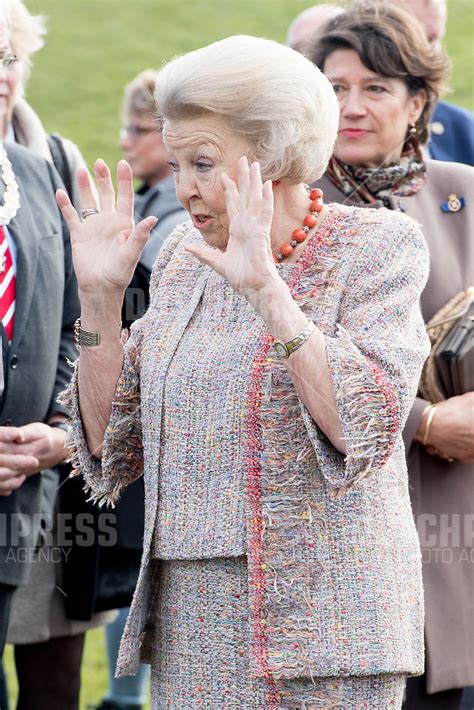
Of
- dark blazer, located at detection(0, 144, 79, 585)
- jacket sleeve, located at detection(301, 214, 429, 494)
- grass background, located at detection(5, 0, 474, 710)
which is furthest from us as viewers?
grass background, located at detection(5, 0, 474, 710)

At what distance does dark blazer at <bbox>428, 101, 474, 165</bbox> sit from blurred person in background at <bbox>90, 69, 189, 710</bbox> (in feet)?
3.10

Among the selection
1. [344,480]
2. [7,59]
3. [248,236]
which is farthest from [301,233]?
[7,59]

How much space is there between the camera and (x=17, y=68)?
3.74m

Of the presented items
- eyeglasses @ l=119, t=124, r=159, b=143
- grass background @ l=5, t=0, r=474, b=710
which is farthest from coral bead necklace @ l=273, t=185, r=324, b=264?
grass background @ l=5, t=0, r=474, b=710

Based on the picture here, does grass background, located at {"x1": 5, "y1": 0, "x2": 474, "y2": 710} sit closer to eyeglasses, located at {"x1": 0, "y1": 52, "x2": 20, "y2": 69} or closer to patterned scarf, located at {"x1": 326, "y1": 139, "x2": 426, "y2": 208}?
eyeglasses, located at {"x1": 0, "y1": 52, "x2": 20, "y2": 69}

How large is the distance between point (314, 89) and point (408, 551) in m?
0.95

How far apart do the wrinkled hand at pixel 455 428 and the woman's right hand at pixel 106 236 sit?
103 centimetres

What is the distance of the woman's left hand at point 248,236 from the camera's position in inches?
92.5

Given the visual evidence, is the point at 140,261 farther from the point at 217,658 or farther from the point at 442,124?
the point at 217,658

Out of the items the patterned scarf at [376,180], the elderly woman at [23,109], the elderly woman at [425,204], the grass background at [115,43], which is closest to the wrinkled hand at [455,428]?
the elderly woman at [425,204]

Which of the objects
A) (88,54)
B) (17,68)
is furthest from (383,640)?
(88,54)

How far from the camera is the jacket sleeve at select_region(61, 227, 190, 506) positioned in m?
2.76

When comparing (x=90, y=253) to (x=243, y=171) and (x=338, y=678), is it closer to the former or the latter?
(x=243, y=171)

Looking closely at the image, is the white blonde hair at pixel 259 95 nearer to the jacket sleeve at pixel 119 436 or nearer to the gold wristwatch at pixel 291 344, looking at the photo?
the gold wristwatch at pixel 291 344
